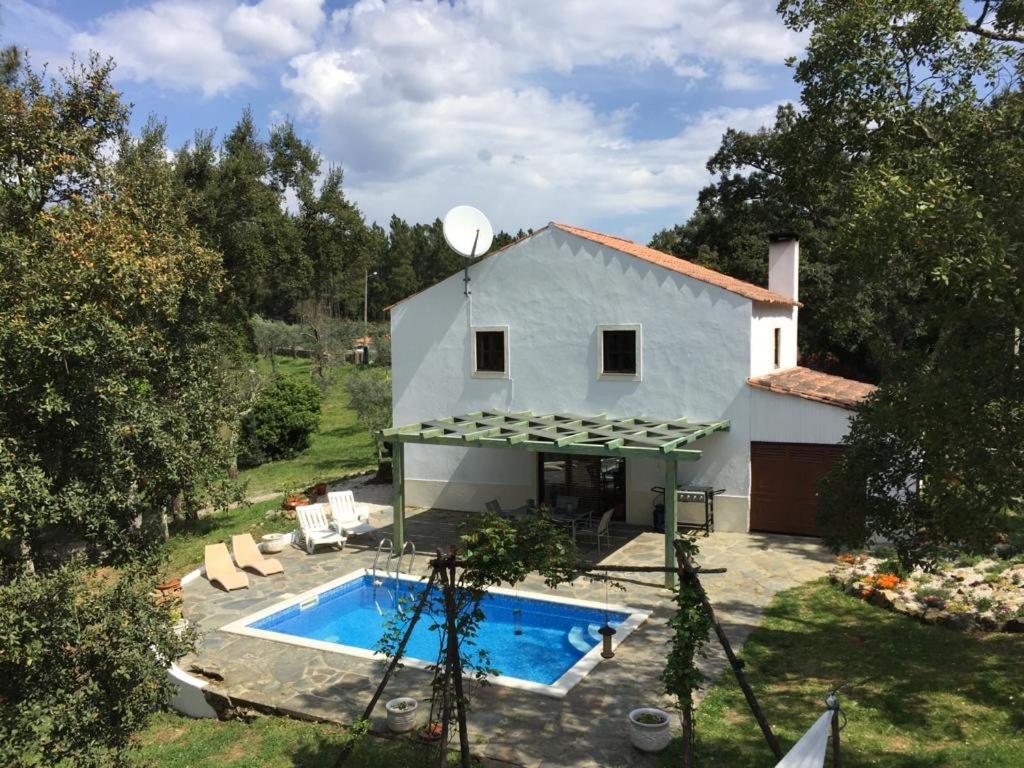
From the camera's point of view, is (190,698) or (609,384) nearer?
(190,698)

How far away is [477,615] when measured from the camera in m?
7.47

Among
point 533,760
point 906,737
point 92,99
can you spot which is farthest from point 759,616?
point 92,99

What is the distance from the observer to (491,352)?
19750 mm

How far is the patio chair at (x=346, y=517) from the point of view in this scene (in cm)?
1782

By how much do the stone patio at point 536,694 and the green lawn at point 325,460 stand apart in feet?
24.1

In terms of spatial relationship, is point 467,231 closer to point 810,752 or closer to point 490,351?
point 490,351

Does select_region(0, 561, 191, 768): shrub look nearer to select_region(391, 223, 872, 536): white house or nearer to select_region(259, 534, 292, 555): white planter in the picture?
select_region(391, 223, 872, 536): white house

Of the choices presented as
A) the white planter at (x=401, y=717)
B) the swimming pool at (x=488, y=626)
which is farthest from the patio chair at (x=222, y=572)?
A: the white planter at (x=401, y=717)

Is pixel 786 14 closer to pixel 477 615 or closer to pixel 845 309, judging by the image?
pixel 477 615

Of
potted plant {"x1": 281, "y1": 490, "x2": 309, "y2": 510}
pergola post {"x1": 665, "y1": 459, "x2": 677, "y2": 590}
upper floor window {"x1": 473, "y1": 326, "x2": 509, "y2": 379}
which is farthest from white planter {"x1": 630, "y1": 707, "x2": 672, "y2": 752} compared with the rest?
potted plant {"x1": 281, "y1": 490, "x2": 309, "y2": 510}

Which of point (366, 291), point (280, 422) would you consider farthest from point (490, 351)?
point (366, 291)

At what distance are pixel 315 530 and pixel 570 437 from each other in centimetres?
684

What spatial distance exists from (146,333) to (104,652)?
4.14 metres

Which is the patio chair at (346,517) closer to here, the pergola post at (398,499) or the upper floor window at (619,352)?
the pergola post at (398,499)
